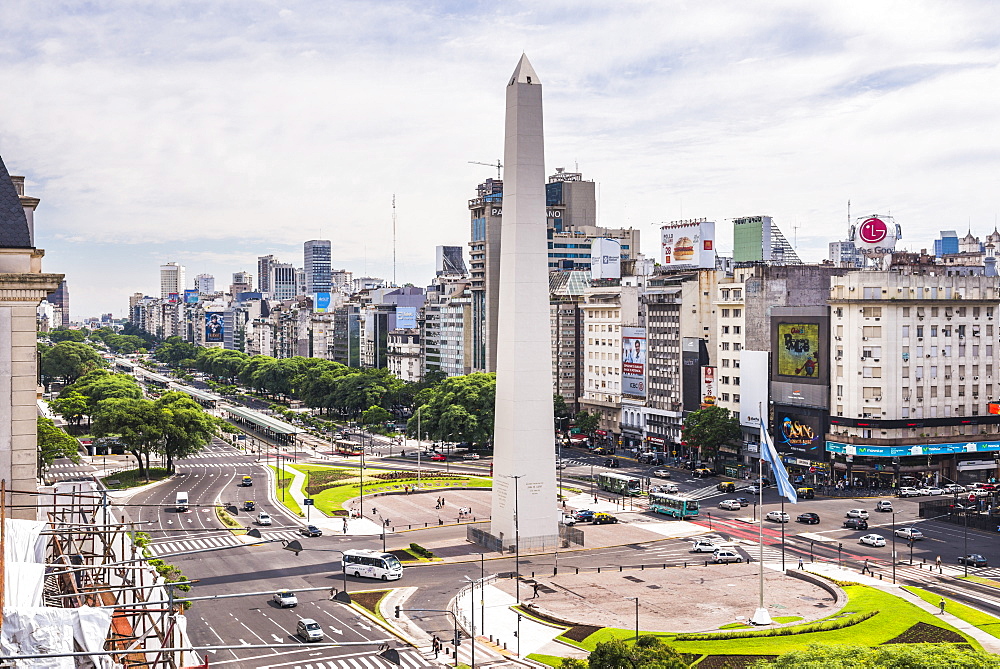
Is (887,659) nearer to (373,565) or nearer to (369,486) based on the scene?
(373,565)

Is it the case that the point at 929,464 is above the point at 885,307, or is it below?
below

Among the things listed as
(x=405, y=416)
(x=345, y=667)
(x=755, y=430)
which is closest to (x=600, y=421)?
(x=755, y=430)

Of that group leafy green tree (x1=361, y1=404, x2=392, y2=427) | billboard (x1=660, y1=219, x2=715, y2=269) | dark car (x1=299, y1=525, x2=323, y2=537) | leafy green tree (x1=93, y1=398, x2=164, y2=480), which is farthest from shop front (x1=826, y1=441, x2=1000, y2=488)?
leafy green tree (x1=93, y1=398, x2=164, y2=480)

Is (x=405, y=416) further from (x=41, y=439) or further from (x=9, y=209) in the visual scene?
(x=9, y=209)

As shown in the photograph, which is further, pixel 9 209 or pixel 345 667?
pixel 345 667

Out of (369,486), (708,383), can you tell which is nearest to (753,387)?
(708,383)

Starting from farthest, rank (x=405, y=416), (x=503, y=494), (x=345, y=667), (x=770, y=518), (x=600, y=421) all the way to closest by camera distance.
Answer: (x=405, y=416), (x=600, y=421), (x=770, y=518), (x=503, y=494), (x=345, y=667)
